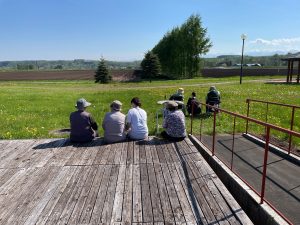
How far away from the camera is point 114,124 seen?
24.6ft

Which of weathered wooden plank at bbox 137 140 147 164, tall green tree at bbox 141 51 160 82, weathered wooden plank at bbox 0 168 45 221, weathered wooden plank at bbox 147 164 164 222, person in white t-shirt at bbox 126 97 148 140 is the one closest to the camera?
weathered wooden plank at bbox 147 164 164 222

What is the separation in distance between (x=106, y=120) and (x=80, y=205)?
Answer: 3.31m

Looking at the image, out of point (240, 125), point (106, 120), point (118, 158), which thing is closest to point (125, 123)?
point (106, 120)

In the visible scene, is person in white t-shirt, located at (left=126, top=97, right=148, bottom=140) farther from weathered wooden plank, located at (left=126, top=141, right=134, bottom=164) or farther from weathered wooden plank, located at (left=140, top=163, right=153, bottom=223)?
weathered wooden plank, located at (left=140, top=163, right=153, bottom=223)

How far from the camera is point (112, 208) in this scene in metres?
4.26

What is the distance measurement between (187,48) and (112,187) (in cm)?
5737

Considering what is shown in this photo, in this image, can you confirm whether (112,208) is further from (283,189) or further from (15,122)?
(15,122)

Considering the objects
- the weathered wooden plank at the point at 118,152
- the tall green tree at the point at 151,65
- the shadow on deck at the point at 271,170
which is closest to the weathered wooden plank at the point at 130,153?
the weathered wooden plank at the point at 118,152

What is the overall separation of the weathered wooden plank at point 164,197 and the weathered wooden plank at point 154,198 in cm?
5

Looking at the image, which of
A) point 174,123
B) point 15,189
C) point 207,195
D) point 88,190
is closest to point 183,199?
point 207,195

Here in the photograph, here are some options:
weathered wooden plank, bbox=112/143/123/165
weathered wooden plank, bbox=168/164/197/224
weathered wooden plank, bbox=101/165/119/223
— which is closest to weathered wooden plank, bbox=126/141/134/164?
weathered wooden plank, bbox=112/143/123/165

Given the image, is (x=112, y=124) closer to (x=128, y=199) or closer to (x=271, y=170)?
(x=128, y=199)

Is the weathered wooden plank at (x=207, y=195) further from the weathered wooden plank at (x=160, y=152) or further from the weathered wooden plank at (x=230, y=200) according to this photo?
the weathered wooden plank at (x=160, y=152)

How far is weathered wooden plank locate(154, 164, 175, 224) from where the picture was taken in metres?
3.99
